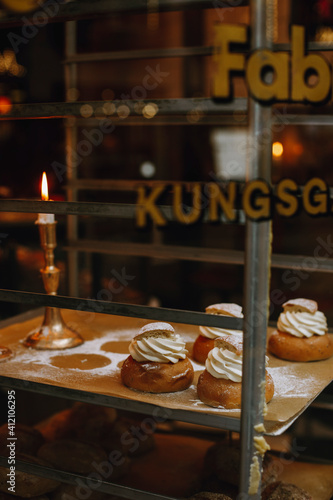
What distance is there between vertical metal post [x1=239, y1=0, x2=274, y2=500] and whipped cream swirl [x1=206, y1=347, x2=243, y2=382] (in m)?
0.33

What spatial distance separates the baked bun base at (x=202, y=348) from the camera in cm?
203

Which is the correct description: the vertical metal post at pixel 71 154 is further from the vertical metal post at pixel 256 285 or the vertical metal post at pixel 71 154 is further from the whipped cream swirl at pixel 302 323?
the vertical metal post at pixel 256 285

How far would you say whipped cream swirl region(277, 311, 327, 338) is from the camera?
6.96 feet

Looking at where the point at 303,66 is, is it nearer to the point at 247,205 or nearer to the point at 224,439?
the point at 247,205

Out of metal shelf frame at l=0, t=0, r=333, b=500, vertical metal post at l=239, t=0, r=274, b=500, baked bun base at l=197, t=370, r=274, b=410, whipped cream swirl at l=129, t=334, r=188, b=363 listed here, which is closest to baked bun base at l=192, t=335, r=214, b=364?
whipped cream swirl at l=129, t=334, r=188, b=363

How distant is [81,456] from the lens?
6.82ft

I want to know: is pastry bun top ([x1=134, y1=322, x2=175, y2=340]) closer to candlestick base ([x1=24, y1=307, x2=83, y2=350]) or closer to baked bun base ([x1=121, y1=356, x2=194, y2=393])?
baked bun base ([x1=121, y1=356, x2=194, y2=393])

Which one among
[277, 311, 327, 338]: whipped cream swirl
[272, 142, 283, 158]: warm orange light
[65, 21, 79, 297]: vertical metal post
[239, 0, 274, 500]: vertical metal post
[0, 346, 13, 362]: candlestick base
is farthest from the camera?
[272, 142, 283, 158]: warm orange light

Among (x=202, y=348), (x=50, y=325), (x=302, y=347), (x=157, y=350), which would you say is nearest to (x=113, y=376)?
(x=157, y=350)

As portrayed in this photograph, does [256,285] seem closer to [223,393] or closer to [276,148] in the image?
[223,393]

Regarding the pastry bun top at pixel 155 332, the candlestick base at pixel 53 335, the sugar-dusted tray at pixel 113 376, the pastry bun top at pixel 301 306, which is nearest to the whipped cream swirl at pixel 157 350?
the pastry bun top at pixel 155 332

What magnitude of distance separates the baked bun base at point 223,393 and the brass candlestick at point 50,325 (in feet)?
2.34

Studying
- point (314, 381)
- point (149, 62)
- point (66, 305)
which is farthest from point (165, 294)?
point (149, 62)

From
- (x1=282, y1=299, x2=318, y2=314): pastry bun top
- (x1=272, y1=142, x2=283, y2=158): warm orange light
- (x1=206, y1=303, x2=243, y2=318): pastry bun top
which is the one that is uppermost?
(x1=272, y1=142, x2=283, y2=158): warm orange light
